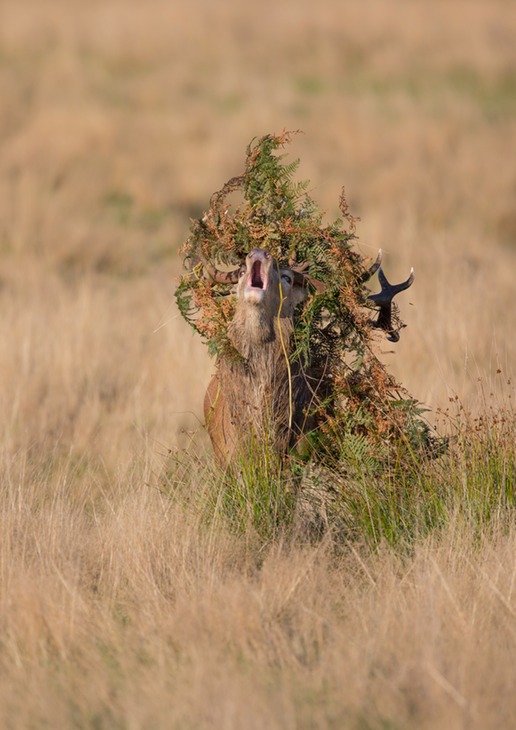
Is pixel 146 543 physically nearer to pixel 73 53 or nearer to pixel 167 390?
pixel 167 390

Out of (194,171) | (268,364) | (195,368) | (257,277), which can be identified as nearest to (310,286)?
(257,277)

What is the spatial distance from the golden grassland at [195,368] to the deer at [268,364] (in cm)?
61

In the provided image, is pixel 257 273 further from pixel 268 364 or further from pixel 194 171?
pixel 194 171

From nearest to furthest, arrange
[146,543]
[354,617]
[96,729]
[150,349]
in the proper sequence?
[96,729], [354,617], [146,543], [150,349]

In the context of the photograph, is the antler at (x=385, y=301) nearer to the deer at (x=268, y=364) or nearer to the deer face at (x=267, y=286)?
the deer at (x=268, y=364)

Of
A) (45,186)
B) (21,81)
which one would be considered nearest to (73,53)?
(21,81)

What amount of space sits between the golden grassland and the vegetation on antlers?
618mm

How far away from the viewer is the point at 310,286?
6.69 metres

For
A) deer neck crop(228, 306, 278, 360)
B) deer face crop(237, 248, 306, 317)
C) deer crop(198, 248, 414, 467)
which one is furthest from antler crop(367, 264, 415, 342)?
deer neck crop(228, 306, 278, 360)

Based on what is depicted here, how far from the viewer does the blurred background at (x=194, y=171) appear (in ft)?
32.3

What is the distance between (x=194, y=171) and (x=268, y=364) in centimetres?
1276

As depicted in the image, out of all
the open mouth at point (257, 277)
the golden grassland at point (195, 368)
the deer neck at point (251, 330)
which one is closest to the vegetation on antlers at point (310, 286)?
the deer neck at point (251, 330)

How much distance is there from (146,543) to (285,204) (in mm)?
2032

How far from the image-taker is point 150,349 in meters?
10.9
